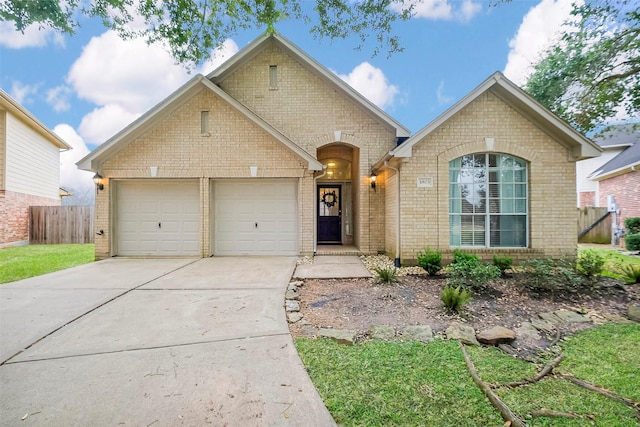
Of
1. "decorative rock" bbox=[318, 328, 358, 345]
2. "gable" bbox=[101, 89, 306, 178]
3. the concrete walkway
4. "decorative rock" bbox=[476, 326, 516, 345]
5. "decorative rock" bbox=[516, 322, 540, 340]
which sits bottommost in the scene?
"decorative rock" bbox=[516, 322, 540, 340]

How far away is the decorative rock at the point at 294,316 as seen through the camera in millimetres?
4086

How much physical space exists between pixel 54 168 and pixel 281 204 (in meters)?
15.6

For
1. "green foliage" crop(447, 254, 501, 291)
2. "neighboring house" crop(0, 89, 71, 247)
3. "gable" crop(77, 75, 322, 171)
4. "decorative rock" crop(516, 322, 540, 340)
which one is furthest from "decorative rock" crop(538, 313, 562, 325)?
"neighboring house" crop(0, 89, 71, 247)

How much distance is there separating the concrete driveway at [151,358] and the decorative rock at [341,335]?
19.8 inches

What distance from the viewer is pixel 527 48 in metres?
11.5

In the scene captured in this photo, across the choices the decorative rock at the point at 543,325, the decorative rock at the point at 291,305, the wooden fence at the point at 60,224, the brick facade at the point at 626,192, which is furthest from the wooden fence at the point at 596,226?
the wooden fence at the point at 60,224

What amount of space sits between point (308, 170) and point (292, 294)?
15.7ft

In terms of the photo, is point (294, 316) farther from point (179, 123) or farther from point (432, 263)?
point (179, 123)

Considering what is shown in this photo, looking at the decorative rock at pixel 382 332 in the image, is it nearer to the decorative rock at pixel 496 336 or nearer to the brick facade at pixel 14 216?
the decorative rock at pixel 496 336

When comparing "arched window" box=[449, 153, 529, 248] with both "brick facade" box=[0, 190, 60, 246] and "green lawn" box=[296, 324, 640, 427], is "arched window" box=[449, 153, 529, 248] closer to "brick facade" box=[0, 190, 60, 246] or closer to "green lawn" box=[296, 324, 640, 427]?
"green lawn" box=[296, 324, 640, 427]

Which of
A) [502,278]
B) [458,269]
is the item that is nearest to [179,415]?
[458,269]

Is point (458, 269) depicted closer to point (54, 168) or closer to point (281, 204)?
point (281, 204)

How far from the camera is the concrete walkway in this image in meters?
6.70

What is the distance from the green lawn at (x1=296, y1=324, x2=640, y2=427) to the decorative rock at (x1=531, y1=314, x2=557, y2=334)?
0.43 metres
